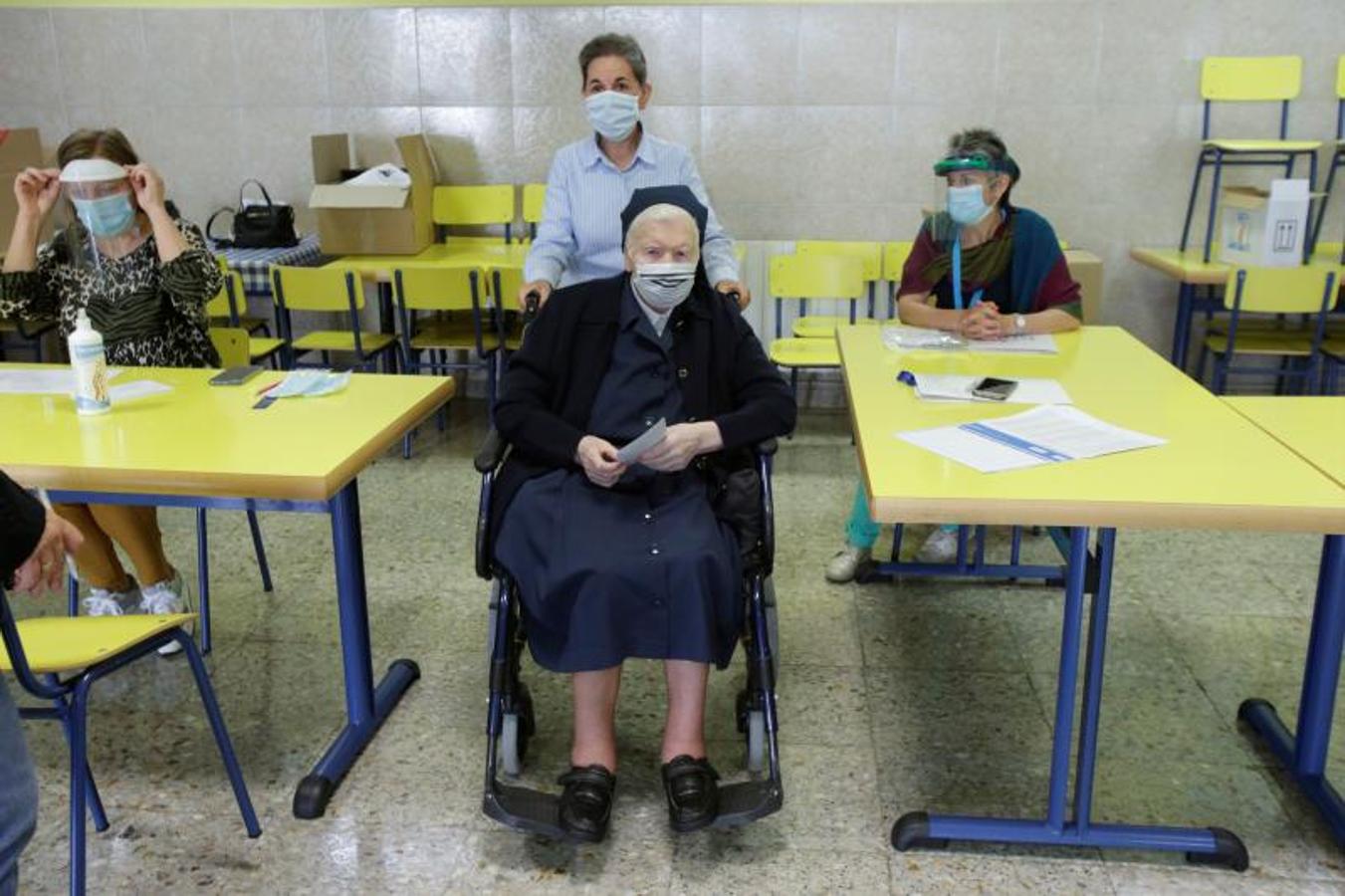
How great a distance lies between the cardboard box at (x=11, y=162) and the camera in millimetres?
5199

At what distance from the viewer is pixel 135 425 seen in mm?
2262

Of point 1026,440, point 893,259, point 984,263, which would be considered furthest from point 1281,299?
point 1026,440

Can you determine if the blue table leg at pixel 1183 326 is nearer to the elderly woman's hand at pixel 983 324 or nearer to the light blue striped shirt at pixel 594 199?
the elderly woman's hand at pixel 983 324

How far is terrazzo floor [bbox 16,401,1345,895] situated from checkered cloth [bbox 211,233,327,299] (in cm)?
150

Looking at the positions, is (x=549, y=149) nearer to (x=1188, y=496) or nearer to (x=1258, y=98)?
(x=1258, y=98)

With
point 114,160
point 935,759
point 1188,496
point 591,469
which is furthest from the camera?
point 114,160

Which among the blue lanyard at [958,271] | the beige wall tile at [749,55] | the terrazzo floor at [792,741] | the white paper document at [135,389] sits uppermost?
the beige wall tile at [749,55]

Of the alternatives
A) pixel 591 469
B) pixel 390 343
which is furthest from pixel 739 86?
pixel 591 469

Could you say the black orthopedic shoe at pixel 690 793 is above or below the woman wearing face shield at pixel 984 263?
below

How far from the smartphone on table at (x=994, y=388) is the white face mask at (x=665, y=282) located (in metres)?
0.65

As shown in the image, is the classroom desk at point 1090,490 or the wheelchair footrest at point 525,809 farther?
the wheelchair footrest at point 525,809

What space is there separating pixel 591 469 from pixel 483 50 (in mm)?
3636

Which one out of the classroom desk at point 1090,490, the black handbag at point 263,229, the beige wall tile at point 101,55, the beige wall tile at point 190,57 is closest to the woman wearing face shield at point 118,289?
the classroom desk at point 1090,490

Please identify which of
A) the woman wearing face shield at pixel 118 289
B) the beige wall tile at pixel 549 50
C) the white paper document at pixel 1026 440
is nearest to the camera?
the white paper document at pixel 1026 440
